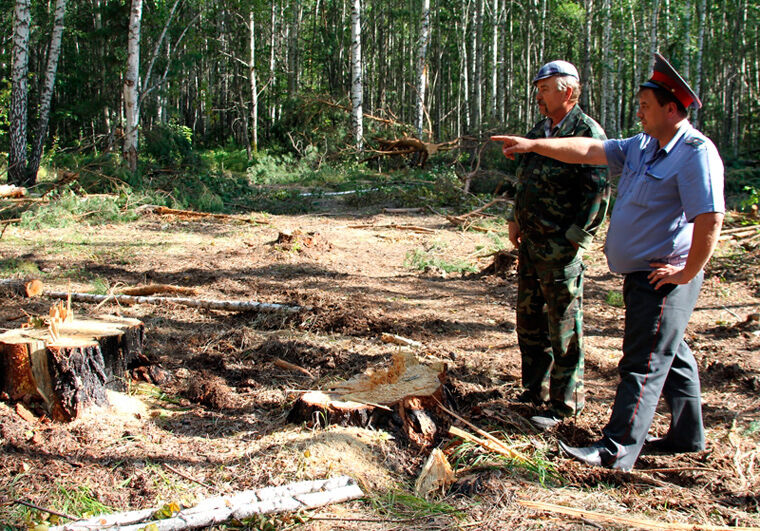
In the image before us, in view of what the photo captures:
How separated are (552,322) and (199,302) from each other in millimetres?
3694

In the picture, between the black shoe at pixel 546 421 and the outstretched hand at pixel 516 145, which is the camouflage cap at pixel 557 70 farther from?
the black shoe at pixel 546 421

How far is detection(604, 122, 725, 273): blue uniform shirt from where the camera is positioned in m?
2.87

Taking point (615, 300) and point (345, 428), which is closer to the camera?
point (345, 428)

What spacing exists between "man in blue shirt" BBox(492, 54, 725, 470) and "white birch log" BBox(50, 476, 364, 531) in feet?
4.00

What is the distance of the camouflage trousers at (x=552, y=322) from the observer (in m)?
3.67

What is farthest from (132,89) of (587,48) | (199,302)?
(587,48)

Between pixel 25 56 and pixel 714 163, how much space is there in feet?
49.7

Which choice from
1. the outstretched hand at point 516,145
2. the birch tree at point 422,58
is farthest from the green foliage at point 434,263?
the birch tree at point 422,58

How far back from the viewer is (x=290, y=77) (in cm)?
3005

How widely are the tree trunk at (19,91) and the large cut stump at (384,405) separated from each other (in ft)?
41.8

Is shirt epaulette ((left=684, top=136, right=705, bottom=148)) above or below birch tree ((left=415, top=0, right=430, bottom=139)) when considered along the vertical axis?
below

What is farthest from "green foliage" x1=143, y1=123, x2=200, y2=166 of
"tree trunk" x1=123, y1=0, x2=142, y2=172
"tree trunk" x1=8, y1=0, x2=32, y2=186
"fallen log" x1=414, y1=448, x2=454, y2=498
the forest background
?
"fallen log" x1=414, y1=448, x2=454, y2=498

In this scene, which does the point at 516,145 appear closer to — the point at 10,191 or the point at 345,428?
the point at 345,428

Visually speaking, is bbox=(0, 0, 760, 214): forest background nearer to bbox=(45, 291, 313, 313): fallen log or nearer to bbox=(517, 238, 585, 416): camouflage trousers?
bbox=(45, 291, 313, 313): fallen log
